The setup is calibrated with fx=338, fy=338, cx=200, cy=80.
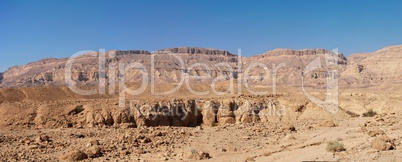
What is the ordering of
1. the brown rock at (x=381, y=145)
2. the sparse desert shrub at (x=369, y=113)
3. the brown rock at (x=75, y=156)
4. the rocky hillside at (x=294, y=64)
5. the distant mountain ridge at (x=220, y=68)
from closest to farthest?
the brown rock at (x=381, y=145) → the brown rock at (x=75, y=156) → the sparse desert shrub at (x=369, y=113) → the distant mountain ridge at (x=220, y=68) → the rocky hillside at (x=294, y=64)

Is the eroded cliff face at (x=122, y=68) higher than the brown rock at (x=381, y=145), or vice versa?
the eroded cliff face at (x=122, y=68)

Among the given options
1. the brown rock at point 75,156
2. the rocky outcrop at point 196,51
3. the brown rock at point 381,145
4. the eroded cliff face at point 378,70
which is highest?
the rocky outcrop at point 196,51

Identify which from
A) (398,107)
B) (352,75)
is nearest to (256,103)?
(398,107)

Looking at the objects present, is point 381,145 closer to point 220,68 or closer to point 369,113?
point 369,113

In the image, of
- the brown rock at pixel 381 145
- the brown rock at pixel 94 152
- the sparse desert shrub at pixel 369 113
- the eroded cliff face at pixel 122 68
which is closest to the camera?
the brown rock at pixel 381 145

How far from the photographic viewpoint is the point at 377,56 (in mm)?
126625

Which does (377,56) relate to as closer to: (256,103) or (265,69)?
(265,69)

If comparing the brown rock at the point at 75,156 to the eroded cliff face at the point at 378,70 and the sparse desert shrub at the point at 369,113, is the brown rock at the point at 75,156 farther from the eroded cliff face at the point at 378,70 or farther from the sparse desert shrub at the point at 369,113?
the eroded cliff face at the point at 378,70

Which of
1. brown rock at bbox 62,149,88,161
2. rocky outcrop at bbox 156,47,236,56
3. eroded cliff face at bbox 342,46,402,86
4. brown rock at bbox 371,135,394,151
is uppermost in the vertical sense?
rocky outcrop at bbox 156,47,236,56

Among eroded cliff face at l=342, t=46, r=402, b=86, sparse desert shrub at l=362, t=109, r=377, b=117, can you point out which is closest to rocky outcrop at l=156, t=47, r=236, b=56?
eroded cliff face at l=342, t=46, r=402, b=86

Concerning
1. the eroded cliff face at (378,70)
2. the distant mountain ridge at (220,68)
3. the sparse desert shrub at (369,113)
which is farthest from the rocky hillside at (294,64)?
the sparse desert shrub at (369,113)

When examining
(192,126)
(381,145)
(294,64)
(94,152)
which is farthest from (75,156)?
(294,64)

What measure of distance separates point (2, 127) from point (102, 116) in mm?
5792

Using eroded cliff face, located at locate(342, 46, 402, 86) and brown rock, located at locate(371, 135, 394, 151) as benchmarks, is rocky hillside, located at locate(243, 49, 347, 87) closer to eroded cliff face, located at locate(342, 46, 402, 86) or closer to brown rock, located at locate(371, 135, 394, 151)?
eroded cliff face, located at locate(342, 46, 402, 86)
